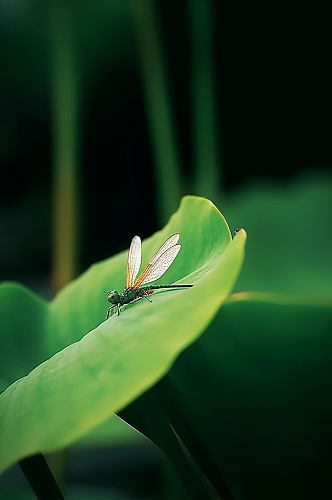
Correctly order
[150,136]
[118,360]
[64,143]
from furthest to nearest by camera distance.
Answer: [150,136]
[64,143]
[118,360]

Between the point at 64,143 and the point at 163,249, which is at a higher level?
the point at 163,249

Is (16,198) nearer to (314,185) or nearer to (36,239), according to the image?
(36,239)

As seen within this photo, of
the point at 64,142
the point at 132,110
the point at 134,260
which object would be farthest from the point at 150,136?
the point at 134,260

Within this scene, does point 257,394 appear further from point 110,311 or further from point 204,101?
point 204,101

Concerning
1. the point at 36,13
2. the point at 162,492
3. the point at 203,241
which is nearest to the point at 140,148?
the point at 36,13

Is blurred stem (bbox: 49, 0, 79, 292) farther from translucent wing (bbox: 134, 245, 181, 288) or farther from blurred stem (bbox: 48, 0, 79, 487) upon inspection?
translucent wing (bbox: 134, 245, 181, 288)

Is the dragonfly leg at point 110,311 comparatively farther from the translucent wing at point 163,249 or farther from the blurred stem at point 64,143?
the blurred stem at point 64,143

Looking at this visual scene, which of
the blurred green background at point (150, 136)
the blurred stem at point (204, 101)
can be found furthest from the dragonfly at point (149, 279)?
the blurred stem at point (204, 101)
